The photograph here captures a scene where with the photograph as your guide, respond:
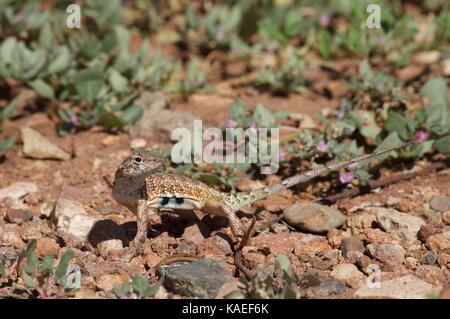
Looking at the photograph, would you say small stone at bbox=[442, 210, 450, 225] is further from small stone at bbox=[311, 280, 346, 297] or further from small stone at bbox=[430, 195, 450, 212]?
small stone at bbox=[311, 280, 346, 297]

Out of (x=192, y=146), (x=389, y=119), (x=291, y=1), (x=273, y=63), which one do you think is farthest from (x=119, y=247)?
(x=291, y=1)

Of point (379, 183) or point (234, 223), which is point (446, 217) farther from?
point (234, 223)

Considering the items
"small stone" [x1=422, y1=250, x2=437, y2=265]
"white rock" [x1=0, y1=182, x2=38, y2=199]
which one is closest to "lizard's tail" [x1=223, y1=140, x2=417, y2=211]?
"small stone" [x1=422, y1=250, x2=437, y2=265]

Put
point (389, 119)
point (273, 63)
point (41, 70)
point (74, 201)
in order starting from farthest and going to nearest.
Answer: point (273, 63)
point (41, 70)
point (389, 119)
point (74, 201)

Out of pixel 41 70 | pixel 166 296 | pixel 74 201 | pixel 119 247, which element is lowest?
pixel 166 296

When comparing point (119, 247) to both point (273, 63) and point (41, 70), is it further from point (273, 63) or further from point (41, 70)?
point (273, 63)

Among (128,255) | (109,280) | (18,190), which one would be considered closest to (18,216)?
(18,190)

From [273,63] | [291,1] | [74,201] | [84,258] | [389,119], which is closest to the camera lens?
[84,258]

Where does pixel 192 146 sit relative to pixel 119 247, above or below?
above
